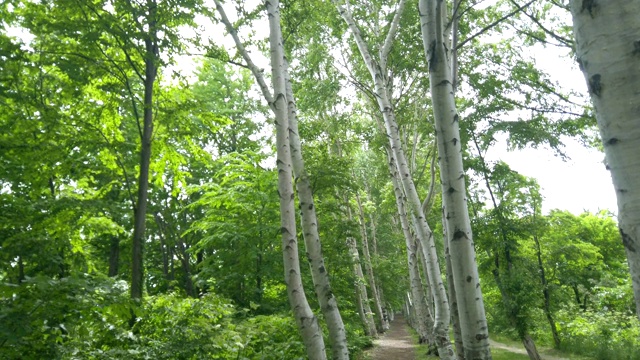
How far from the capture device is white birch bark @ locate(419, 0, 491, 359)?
303cm

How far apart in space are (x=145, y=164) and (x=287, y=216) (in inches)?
85.7

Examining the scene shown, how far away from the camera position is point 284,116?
227 inches

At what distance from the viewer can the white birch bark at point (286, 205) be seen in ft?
16.4

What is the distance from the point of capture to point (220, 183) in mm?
12273

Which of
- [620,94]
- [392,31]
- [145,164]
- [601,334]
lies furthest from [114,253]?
[601,334]

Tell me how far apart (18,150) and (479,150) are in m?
11.7

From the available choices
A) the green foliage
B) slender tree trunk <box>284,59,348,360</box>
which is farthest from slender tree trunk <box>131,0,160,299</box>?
the green foliage

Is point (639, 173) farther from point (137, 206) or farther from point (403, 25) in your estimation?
point (403, 25)

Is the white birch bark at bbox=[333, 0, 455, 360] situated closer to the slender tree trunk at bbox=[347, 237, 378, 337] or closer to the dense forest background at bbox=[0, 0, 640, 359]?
the dense forest background at bbox=[0, 0, 640, 359]

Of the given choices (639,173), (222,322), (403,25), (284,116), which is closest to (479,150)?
(403,25)

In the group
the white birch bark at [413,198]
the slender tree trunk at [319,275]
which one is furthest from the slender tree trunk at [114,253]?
the slender tree trunk at [319,275]

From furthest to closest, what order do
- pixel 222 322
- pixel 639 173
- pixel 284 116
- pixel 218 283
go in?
pixel 218 283 < pixel 284 116 < pixel 222 322 < pixel 639 173

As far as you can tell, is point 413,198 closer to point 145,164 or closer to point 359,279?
point 145,164

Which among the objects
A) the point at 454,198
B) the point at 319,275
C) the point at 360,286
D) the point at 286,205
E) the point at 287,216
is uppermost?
the point at 286,205
